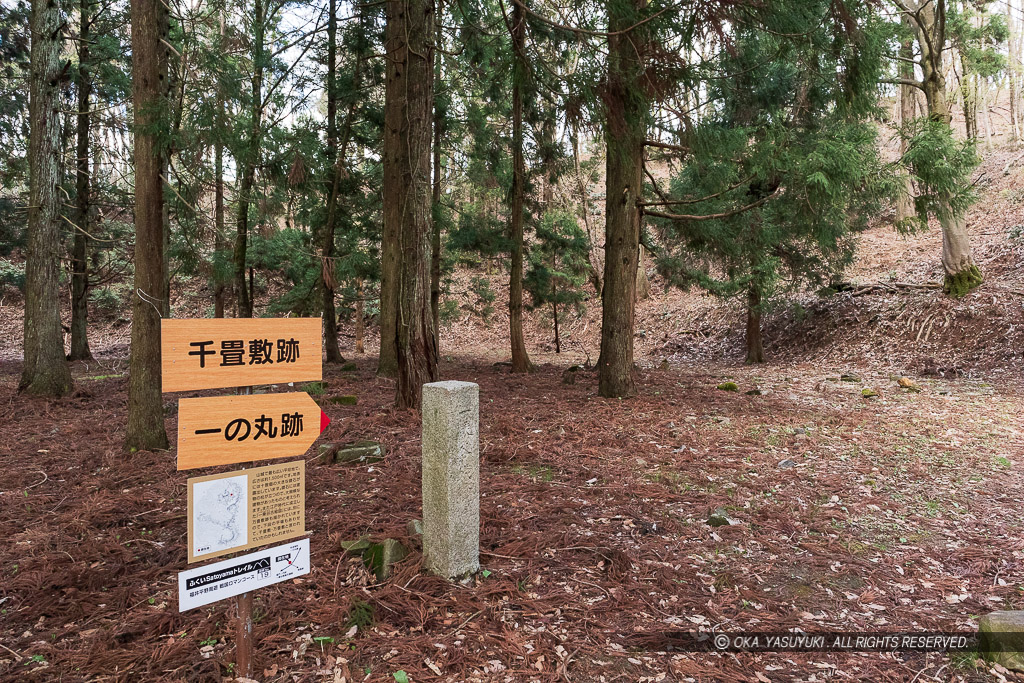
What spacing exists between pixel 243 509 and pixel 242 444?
28 cm

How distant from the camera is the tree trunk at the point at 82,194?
10.2 meters

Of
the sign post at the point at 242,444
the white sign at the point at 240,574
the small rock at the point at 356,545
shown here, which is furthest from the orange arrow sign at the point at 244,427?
the small rock at the point at 356,545

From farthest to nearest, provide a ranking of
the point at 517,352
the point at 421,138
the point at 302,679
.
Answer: the point at 517,352 < the point at 421,138 < the point at 302,679

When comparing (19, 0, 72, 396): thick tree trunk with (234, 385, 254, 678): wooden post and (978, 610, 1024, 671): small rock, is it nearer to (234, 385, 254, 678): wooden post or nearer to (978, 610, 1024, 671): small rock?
(234, 385, 254, 678): wooden post

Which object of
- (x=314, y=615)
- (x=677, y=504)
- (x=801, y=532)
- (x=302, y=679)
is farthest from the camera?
(x=677, y=504)

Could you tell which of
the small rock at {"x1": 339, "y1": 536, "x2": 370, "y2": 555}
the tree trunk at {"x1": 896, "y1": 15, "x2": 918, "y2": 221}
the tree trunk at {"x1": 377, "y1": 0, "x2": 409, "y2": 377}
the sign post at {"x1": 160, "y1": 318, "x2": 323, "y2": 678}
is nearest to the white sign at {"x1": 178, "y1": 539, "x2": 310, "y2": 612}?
the sign post at {"x1": 160, "y1": 318, "x2": 323, "y2": 678}

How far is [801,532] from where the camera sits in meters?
3.92

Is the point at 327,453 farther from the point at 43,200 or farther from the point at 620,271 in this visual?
the point at 43,200

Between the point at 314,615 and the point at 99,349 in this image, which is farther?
the point at 99,349

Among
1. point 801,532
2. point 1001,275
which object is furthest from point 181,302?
point 1001,275

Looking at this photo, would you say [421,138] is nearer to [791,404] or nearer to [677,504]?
[677,504]

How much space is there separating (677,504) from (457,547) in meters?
1.98

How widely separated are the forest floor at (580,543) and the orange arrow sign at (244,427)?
38.9 inches

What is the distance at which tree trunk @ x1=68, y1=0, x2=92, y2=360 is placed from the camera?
10.2 meters
